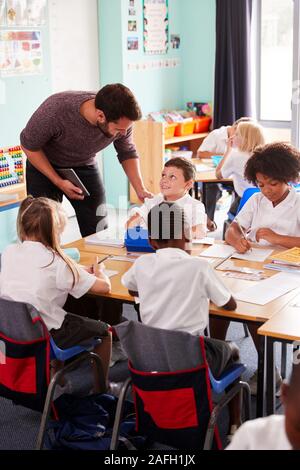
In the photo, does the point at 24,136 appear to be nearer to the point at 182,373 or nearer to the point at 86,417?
the point at 86,417

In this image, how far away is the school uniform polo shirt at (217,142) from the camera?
5.84 meters

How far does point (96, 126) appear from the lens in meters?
3.63

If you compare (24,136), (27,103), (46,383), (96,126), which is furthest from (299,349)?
(27,103)

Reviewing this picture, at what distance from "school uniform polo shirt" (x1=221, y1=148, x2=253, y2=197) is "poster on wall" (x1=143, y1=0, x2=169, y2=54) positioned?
8.23ft

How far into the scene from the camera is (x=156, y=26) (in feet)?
23.5

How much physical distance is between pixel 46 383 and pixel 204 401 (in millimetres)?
664

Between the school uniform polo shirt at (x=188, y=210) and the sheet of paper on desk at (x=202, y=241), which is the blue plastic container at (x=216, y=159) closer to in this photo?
the school uniform polo shirt at (x=188, y=210)

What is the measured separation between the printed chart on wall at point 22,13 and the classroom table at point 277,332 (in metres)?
3.86

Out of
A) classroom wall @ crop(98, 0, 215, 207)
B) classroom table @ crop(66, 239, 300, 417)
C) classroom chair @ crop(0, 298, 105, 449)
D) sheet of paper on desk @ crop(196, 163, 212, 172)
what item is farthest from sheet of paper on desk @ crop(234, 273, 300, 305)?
classroom wall @ crop(98, 0, 215, 207)

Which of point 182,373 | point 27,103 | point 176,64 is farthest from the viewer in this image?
point 176,64

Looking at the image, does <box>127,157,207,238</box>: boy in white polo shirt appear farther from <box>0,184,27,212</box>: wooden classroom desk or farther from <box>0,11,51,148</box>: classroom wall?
<box>0,11,51,148</box>: classroom wall

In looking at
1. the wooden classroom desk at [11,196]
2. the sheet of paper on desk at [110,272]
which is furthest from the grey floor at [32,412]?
the wooden classroom desk at [11,196]

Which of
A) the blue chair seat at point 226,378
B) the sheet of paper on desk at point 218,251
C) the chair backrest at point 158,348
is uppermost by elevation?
the sheet of paper on desk at point 218,251

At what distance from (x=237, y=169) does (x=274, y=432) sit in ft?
12.1
